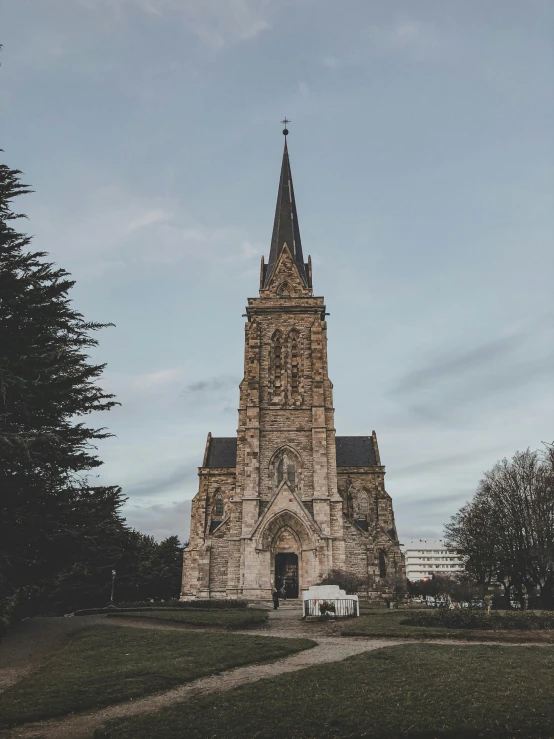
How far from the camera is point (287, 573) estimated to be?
113 ft

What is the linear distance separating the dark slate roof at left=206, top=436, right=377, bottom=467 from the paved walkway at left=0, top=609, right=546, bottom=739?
21.9 meters

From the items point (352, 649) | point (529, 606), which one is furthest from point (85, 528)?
point (529, 606)

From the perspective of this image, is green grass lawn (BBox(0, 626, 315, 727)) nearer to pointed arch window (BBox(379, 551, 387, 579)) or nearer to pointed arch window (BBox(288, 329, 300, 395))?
pointed arch window (BBox(379, 551, 387, 579))

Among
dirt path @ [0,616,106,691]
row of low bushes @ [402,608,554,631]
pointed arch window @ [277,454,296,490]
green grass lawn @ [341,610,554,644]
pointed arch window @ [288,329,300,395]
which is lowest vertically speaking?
dirt path @ [0,616,106,691]

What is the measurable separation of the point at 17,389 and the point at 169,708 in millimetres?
8614

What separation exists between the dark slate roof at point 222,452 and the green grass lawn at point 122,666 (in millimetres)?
27061

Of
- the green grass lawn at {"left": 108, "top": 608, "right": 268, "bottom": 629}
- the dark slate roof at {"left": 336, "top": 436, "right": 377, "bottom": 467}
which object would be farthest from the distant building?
the green grass lawn at {"left": 108, "top": 608, "right": 268, "bottom": 629}

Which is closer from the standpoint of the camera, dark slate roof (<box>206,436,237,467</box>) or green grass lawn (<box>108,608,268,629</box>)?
green grass lawn (<box>108,608,268,629</box>)

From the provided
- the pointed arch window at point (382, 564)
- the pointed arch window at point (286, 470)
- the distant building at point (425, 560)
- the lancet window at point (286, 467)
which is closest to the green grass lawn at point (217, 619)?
the lancet window at point (286, 467)

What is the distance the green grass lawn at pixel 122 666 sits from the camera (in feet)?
30.0

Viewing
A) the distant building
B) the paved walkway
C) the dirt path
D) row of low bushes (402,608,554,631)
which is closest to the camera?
the paved walkway

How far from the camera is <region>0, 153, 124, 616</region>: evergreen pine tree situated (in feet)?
47.6

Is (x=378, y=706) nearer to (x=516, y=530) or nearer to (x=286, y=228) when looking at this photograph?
(x=516, y=530)

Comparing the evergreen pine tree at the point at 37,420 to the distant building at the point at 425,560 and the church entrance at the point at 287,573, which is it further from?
the distant building at the point at 425,560
